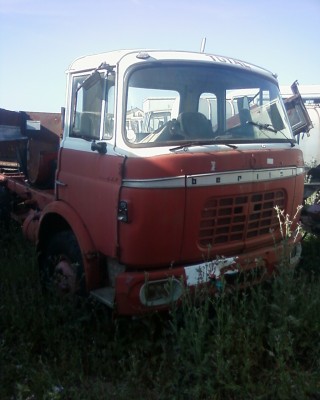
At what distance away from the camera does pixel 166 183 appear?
324cm

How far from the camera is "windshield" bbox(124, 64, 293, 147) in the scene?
11.9ft

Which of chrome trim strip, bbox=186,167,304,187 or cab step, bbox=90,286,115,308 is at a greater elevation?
chrome trim strip, bbox=186,167,304,187

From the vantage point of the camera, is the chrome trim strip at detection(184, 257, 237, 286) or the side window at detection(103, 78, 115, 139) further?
the side window at detection(103, 78, 115, 139)

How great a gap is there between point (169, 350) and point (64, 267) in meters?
1.31

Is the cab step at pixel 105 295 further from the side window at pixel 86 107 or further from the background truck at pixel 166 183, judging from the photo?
the side window at pixel 86 107

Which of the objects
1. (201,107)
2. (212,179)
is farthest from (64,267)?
(201,107)

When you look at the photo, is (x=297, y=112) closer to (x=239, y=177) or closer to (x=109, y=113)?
(x=239, y=177)

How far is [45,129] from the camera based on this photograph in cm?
629

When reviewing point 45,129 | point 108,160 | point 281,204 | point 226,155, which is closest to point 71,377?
point 108,160

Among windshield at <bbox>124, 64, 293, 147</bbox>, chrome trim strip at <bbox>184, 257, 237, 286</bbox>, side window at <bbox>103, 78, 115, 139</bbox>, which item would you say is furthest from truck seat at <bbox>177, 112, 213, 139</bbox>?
chrome trim strip at <bbox>184, 257, 237, 286</bbox>

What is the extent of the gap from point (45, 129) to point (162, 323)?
361cm

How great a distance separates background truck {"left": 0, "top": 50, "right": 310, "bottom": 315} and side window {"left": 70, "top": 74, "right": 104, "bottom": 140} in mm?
13

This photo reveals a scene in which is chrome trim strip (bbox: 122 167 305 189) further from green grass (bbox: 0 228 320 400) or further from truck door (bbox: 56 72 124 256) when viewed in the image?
green grass (bbox: 0 228 320 400)

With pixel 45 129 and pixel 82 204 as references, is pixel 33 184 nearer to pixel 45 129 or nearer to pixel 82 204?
pixel 45 129
